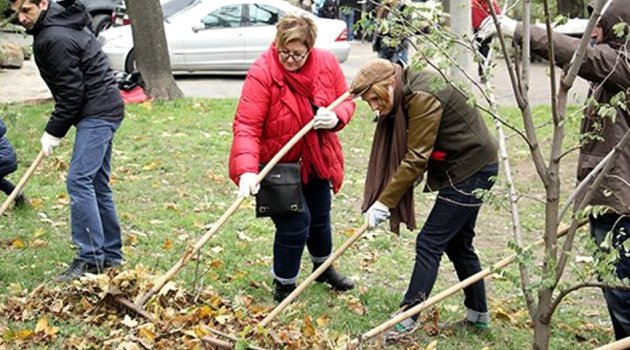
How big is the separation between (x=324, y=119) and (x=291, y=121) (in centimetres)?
22

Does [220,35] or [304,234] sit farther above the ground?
[304,234]

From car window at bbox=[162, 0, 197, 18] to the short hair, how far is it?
1191 cm

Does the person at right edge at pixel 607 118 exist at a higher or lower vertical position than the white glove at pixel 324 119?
higher

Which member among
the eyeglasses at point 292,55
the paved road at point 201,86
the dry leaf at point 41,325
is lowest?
the paved road at point 201,86

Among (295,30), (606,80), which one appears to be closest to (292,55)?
(295,30)

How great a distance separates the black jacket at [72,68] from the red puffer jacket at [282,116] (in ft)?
2.96

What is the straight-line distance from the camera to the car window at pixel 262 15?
16688mm

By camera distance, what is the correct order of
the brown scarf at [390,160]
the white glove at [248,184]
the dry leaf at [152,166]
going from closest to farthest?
the brown scarf at [390,160] < the white glove at [248,184] < the dry leaf at [152,166]

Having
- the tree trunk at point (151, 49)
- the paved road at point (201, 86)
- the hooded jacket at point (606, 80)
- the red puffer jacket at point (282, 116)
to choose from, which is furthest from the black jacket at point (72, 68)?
the paved road at point (201, 86)

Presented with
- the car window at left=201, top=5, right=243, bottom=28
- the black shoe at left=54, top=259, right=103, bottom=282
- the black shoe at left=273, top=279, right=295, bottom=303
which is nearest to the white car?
the car window at left=201, top=5, right=243, bottom=28

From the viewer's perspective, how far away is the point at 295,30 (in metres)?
4.87

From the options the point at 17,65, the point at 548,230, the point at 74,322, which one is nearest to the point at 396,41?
the point at 548,230

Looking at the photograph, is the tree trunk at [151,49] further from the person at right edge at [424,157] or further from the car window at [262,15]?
the person at right edge at [424,157]

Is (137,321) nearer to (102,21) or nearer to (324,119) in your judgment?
(324,119)
